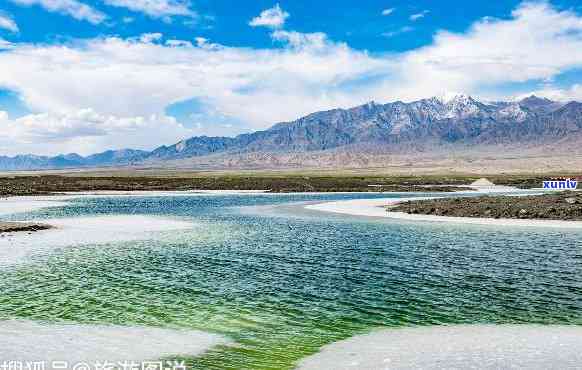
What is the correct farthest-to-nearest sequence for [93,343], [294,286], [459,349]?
[294,286], [93,343], [459,349]

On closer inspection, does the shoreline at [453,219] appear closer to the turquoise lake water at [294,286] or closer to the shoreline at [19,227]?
the turquoise lake water at [294,286]

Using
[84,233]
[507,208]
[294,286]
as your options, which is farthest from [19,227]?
[507,208]

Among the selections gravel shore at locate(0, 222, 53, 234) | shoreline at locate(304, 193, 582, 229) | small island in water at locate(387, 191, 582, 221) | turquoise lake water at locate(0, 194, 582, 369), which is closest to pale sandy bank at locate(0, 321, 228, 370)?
turquoise lake water at locate(0, 194, 582, 369)

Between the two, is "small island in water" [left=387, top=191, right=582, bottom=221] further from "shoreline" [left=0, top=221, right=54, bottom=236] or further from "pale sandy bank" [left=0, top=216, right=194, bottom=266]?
"shoreline" [left=0, top=221, right=54, bottom=236]

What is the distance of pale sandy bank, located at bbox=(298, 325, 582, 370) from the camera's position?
1397 cm

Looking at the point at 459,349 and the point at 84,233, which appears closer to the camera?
the point at 459,349

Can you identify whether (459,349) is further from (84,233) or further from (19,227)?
(19,227)

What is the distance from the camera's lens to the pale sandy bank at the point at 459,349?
14.0 meters

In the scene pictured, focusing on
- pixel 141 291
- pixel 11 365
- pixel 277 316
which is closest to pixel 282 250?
pixel 141 291

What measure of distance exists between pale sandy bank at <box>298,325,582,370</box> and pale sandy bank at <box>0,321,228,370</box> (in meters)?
3.93

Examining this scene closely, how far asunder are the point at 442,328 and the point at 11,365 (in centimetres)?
1251

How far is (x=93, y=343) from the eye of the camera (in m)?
15.8

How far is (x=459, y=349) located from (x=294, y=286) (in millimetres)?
9502

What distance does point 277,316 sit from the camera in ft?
62.3
